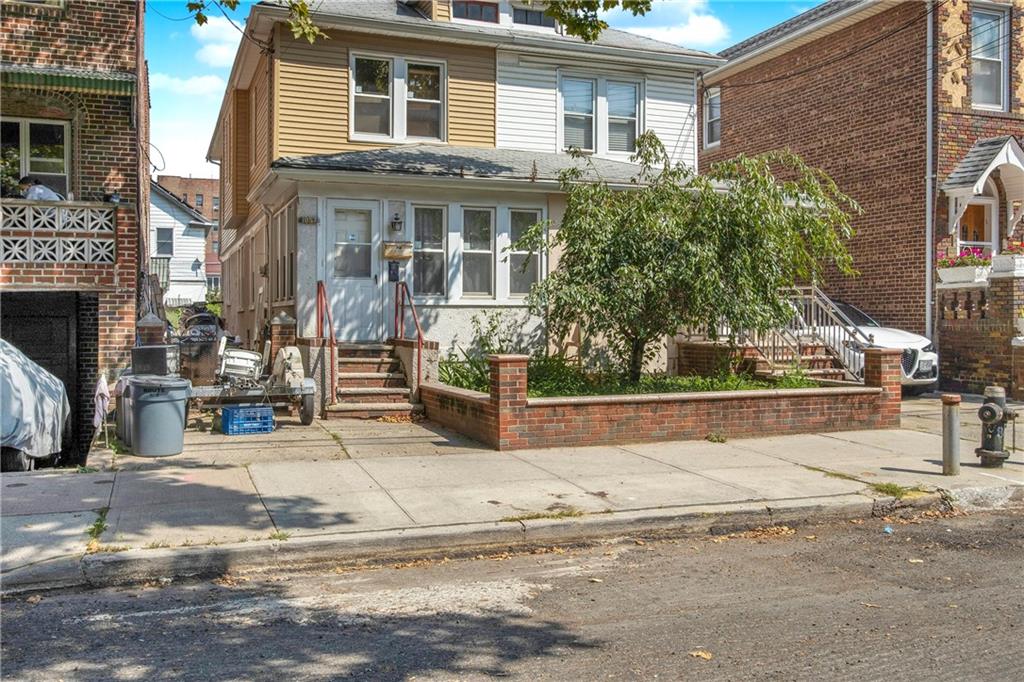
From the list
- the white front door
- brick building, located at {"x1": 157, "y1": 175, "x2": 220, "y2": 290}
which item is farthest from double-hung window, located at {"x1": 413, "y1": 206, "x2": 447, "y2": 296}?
brick building, located at {"x1": 157, "y1": 175, "x2": 220, "y2": 290}

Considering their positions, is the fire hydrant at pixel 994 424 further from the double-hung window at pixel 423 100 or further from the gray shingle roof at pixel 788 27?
the gray shingle roof at pixel 788 27

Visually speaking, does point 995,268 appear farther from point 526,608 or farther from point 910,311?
point 526,608

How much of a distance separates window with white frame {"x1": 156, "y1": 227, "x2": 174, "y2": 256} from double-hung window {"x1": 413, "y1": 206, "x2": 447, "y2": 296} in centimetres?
3499

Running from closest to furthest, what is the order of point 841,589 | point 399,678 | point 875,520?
point 399,678 < point 841,589 < point 875,520

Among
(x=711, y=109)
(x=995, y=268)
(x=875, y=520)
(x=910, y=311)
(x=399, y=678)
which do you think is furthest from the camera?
(x=711, y=109)

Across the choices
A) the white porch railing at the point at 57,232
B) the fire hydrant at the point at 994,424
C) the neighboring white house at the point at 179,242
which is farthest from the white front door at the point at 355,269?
the neighboring white house at the point at 179,242

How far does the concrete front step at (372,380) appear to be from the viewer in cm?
1377

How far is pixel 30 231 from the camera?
12.7 metres

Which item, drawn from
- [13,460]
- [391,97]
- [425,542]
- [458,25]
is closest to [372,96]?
[391,97]

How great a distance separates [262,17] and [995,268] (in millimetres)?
14058

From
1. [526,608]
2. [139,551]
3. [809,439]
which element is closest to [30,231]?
[139,551]

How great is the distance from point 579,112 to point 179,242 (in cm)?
3617

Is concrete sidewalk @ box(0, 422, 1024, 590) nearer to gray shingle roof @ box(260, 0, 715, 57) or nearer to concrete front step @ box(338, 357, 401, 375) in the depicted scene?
concrete front step @ box(338, 357, 401, 375)

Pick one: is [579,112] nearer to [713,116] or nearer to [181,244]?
[713,116]
